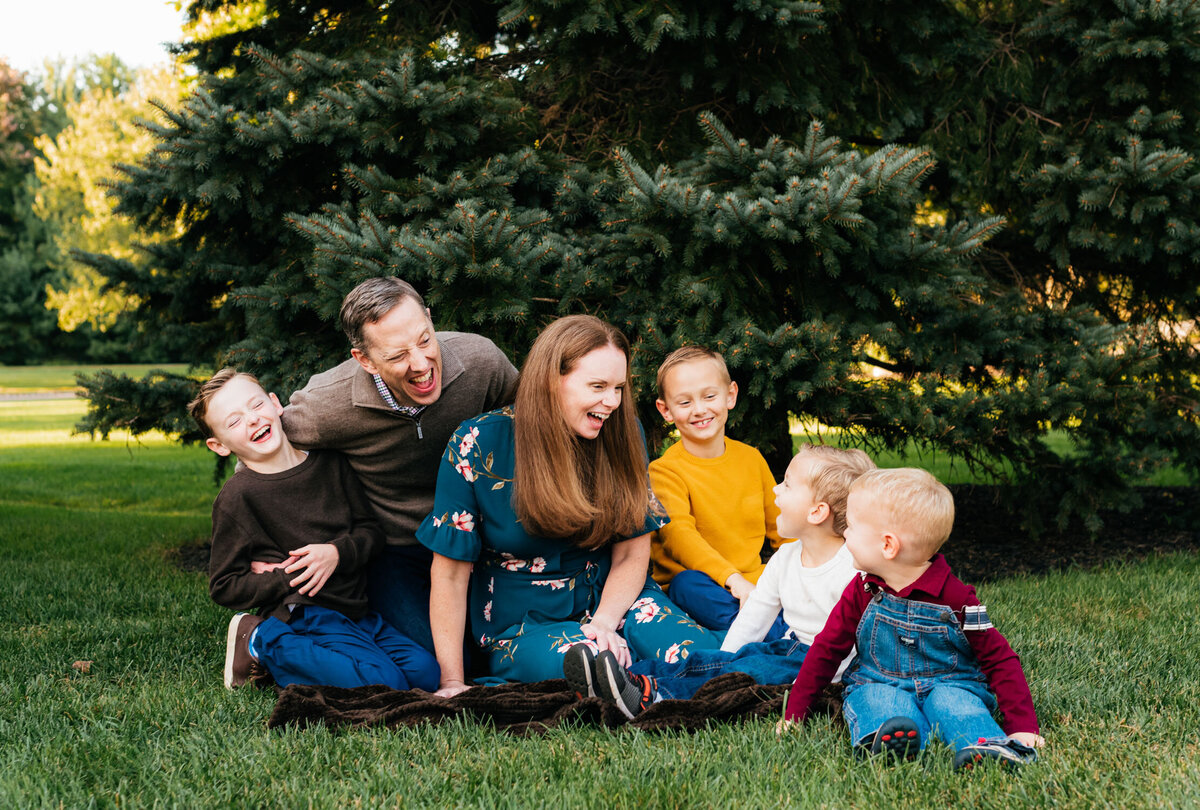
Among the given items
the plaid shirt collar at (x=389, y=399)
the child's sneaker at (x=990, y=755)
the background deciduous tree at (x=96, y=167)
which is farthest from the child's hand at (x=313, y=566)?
the background deciduous tree at (x=96, y=167)

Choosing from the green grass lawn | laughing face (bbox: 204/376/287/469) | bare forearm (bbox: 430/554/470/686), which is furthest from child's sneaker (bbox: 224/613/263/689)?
bare forearm (bbox: 430/554/470/686)

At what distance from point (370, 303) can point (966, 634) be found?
6.98ft

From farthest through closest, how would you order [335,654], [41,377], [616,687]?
[41,377] → [335,654] → [616,687]

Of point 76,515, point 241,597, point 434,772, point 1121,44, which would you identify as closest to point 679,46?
point 1121,44

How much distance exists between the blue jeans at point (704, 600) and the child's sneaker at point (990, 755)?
1.19 metres

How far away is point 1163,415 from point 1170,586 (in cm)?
108

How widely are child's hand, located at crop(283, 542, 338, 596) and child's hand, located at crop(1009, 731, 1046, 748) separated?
7.27 ft

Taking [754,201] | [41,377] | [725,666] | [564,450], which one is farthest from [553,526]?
[41,377]

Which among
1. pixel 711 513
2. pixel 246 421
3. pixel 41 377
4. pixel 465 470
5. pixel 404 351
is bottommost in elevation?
pixel 41 377

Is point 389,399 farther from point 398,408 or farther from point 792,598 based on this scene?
point 792,598

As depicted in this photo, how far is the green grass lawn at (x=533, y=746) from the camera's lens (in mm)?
2131

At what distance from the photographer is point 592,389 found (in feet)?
9.67

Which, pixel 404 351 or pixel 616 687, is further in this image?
pixel 404 351

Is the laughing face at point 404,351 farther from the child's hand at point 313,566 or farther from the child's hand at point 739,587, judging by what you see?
the child's hand at point 739,587
